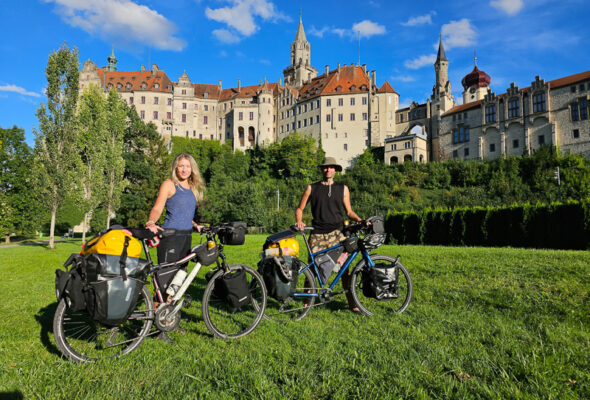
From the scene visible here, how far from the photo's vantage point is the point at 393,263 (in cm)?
539

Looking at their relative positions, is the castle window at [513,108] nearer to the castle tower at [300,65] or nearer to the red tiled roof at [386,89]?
the red tiled roof at [386,89]

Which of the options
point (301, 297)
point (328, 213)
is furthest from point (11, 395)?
point (328, 213)

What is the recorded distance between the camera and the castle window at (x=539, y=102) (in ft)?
173

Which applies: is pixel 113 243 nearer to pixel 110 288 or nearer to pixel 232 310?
pixel 110 288

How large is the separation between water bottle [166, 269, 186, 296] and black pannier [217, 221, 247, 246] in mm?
642

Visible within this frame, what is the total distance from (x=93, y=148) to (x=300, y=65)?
2693 inches

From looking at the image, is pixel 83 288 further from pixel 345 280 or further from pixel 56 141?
pixel 56 141

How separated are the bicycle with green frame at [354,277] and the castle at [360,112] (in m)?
50.2

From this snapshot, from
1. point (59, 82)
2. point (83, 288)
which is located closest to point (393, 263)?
point (83, 288)

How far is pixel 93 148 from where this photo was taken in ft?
102

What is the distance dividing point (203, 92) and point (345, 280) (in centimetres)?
9165

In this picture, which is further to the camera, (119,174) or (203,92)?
(203,92)

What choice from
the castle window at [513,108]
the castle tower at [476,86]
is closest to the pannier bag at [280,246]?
the castle window at [513,108]

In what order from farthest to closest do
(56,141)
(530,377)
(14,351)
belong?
(56,141), (14,351), (530,377)
